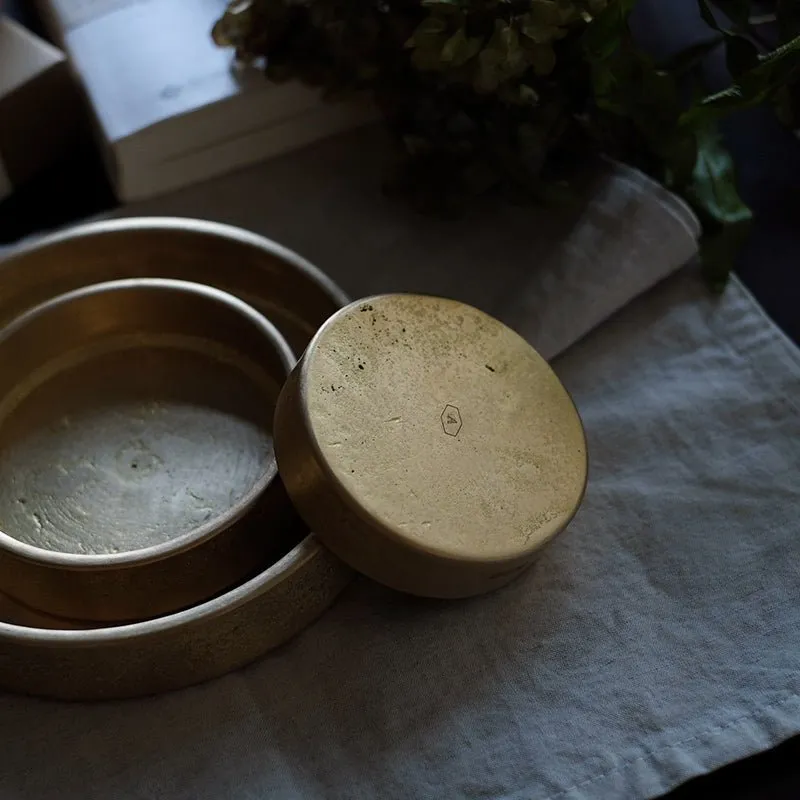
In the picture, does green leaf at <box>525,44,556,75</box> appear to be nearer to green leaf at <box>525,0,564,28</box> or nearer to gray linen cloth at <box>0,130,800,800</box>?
green leaf at <box>525,0,564,28</box>

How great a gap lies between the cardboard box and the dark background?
0.01 m

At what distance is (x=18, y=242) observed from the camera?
2.16 ft

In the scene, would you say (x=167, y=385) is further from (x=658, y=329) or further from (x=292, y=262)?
(x=658, y=329)

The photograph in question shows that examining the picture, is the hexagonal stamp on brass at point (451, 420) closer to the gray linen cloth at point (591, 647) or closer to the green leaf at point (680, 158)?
the gray linen cloth at point (591, 647)

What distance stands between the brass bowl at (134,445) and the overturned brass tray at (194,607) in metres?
0.02

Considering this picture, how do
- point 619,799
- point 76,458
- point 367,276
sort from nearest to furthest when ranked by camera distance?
point 619,799 → point 76,458 → point 367,276

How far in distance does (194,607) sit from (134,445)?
0.44 feet

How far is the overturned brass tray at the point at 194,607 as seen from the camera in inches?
16.1

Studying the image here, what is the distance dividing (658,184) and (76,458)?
39cm

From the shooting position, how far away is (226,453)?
0.53 meters

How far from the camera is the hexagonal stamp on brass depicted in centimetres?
46

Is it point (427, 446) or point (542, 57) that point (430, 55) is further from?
point (427, 446)

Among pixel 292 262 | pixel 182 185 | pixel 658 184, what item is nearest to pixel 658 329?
pixel 658 184

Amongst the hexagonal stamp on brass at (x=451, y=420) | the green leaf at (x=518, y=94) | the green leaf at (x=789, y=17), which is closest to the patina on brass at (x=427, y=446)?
the hexagonal stamp on brass at (x=451, y=420)
